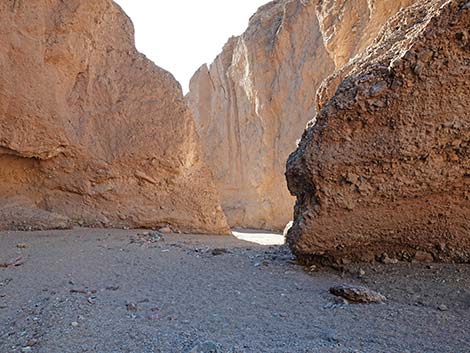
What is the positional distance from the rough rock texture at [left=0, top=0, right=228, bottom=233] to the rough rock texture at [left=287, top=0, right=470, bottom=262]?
11.3 ft

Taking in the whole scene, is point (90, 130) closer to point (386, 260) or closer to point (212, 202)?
point (212, 202)

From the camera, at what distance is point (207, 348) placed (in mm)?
1495

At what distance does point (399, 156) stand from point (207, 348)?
1993mm

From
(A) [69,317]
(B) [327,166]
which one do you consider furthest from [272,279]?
(A) [69,317]

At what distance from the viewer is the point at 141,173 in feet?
19.1

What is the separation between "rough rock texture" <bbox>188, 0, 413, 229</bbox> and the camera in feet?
42.7

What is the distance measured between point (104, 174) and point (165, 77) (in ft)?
6.91

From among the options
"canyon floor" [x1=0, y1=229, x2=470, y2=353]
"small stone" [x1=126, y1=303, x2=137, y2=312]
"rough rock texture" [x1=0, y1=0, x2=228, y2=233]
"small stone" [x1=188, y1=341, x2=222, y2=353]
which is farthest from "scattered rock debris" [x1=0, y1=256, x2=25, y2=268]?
"small stone" [x1=188, y1=341, x2=222, y2=353]

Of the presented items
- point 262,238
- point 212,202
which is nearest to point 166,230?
point 212,202

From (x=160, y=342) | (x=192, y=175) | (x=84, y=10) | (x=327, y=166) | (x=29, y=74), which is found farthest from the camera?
(x=192, y=175)

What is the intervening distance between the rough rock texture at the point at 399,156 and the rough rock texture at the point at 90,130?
3431mm

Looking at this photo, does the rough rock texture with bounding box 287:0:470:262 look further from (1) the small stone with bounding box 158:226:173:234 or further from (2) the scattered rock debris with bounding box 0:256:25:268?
(1) the small stone with bounding box 158:226:173:234

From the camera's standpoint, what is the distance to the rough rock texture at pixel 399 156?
2.53 m

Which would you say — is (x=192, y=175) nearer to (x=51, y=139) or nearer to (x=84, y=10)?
(x=51, y=139)
